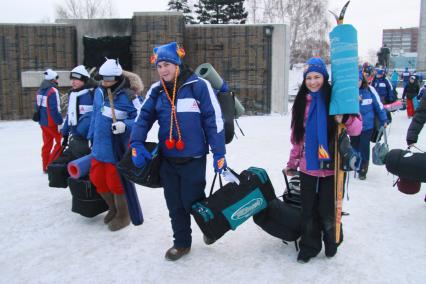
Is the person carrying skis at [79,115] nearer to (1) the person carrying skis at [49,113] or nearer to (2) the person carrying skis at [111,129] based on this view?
(2) the person carrying skis at [111,129]

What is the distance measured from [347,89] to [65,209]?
379cm

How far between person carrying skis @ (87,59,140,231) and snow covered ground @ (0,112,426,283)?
16.4 inches

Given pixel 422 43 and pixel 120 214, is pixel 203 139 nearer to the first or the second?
pixel 120 214

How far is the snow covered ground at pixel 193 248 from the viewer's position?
134 inches

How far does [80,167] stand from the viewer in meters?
4.57

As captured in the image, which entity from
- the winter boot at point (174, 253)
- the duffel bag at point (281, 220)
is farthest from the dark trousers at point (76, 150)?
the duffel bag at point (281, 220)

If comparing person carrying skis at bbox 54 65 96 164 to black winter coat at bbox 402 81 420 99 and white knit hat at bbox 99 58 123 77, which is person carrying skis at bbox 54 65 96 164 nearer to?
white knit hat at bbox 99 58 123 77

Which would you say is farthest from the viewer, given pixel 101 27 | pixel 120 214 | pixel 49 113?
pixel 101 27

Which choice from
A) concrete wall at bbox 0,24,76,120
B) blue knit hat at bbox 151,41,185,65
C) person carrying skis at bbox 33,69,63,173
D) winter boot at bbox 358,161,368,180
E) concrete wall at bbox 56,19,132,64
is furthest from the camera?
concrete wall at bbox 56,19,132,64

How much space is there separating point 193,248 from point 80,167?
64.9 inches

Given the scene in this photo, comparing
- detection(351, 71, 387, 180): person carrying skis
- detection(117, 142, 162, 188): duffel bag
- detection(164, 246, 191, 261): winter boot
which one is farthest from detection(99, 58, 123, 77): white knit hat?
detection(351, 71, 387, 180): person carrying skis

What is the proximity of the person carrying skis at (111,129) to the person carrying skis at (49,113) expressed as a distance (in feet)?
9.61

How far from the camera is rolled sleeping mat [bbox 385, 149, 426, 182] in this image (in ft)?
13.4

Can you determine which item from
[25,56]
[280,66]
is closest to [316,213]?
[280,66]
